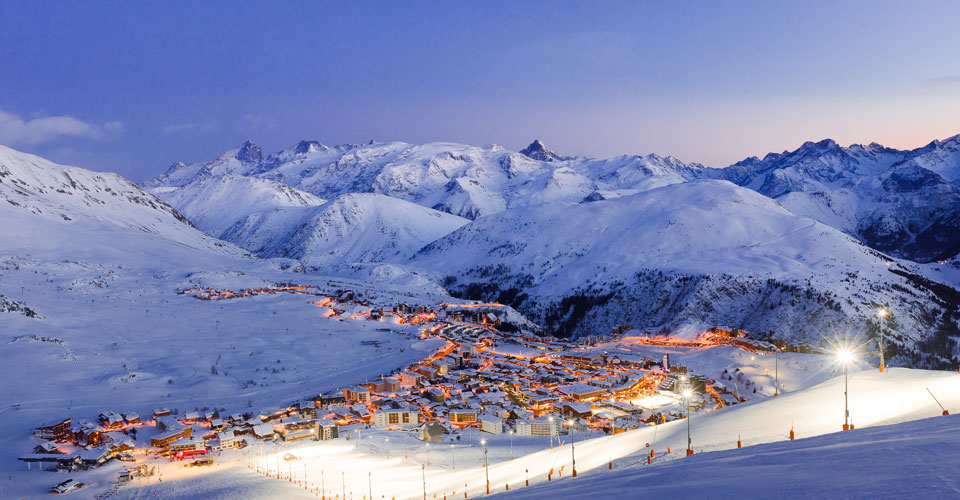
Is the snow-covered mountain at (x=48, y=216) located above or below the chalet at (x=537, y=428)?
above

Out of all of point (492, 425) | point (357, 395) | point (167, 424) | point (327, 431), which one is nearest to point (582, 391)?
point (492, 425)

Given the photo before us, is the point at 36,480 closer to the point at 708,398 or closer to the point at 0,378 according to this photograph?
the point at 0,378

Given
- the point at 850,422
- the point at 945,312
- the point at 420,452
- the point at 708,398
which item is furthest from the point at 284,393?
the point at 945,312

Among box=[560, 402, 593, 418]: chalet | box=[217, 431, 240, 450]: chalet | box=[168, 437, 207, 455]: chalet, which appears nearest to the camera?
box=[168, 437, 207, 455]: chalet

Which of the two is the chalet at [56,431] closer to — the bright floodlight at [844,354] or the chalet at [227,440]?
the chalet at [227,440]

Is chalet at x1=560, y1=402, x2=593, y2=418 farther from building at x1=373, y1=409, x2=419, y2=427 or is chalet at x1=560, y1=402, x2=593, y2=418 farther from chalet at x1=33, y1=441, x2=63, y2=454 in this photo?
chalet at x1=33, y1=441, x2=63, y2=454

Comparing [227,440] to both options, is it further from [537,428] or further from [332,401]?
[537,428]

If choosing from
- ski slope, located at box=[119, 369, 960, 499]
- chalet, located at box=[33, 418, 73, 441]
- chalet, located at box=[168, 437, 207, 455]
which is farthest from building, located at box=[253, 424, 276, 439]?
chalet, located at box=[33, 418, 73, 441]

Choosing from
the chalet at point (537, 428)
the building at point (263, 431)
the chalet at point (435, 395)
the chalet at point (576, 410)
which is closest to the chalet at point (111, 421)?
the building at point (263, 431)
